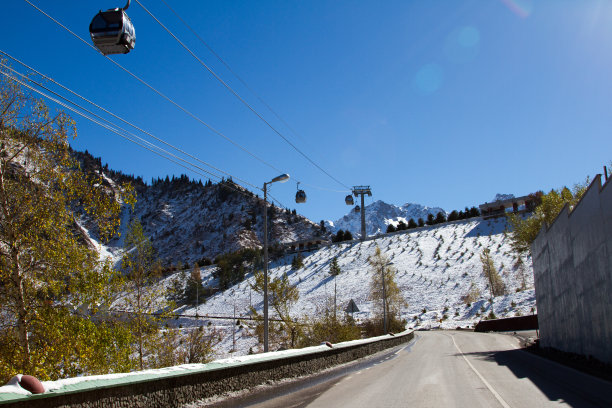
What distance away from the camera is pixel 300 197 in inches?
1093

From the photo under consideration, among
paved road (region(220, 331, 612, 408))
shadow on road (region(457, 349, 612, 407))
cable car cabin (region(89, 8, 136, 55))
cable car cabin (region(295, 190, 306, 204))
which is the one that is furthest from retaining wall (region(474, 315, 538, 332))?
cable car cabin (region(89, 8, 136, 55))

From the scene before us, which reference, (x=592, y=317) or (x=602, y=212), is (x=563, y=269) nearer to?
(x=592, y=317)

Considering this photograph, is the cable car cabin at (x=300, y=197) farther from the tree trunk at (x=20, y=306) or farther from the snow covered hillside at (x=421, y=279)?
the snow covered hillside at (x=421, y=279)

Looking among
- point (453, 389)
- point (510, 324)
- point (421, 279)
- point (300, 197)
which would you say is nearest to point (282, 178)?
point (300, 197)

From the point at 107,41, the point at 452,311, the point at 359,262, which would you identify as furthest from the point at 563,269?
the point at 359,262

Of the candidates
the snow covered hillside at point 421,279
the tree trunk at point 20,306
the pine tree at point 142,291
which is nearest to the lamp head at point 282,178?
the pine tree at point 142,291

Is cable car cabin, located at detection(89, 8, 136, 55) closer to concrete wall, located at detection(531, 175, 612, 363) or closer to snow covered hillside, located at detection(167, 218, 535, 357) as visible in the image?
concrete wall, located at detection(531, 175, 612, 363)

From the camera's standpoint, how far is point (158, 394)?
7836 millimetres

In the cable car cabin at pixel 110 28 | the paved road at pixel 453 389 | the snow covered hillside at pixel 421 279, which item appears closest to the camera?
the cable car cabin at pixel 110 28

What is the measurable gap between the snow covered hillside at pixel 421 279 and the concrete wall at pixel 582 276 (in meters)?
29.2

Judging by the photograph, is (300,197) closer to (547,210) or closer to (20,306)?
(20,306)

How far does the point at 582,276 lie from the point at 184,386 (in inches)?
619

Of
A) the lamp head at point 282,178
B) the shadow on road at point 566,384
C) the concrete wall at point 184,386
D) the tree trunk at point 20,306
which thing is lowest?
the shadow on road at point 566,384

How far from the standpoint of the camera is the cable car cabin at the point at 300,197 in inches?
1088
